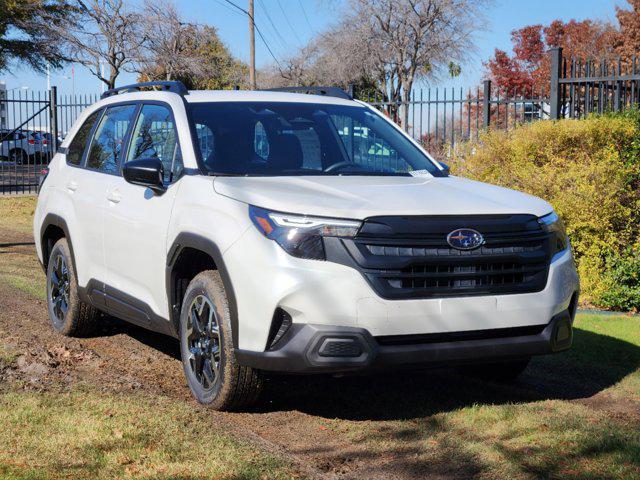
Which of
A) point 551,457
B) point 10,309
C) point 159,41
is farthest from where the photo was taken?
point 159,41

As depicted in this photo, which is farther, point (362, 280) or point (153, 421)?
point (153, 421)

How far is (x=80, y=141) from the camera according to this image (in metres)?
7.31

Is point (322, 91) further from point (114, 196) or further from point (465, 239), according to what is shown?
point (465, 239)

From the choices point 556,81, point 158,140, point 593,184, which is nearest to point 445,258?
point 158,140

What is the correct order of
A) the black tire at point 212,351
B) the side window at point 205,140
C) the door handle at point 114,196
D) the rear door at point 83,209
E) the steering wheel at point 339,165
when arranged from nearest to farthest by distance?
the black tire at point 212,351
the side window at point 205,140
the steering wheel at point 339,165
the door handle at point 114,196
the rear door at point 83,209

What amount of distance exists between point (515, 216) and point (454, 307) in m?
0.67

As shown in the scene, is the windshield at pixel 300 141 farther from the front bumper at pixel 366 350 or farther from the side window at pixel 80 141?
the side window at pixel 80 141

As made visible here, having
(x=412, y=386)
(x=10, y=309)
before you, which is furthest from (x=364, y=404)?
(x=10, y=309)

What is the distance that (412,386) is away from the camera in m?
5.84

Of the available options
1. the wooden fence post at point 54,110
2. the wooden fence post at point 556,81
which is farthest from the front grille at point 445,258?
the wooden fence post at point 54,110

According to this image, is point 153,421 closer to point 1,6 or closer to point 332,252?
point 332,252

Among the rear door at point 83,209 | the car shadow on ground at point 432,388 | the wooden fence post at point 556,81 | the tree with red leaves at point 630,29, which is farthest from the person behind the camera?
the tree with red leaves at point 630,29

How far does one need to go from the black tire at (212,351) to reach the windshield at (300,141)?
0.79m

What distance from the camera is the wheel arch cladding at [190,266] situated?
474 centimetres
